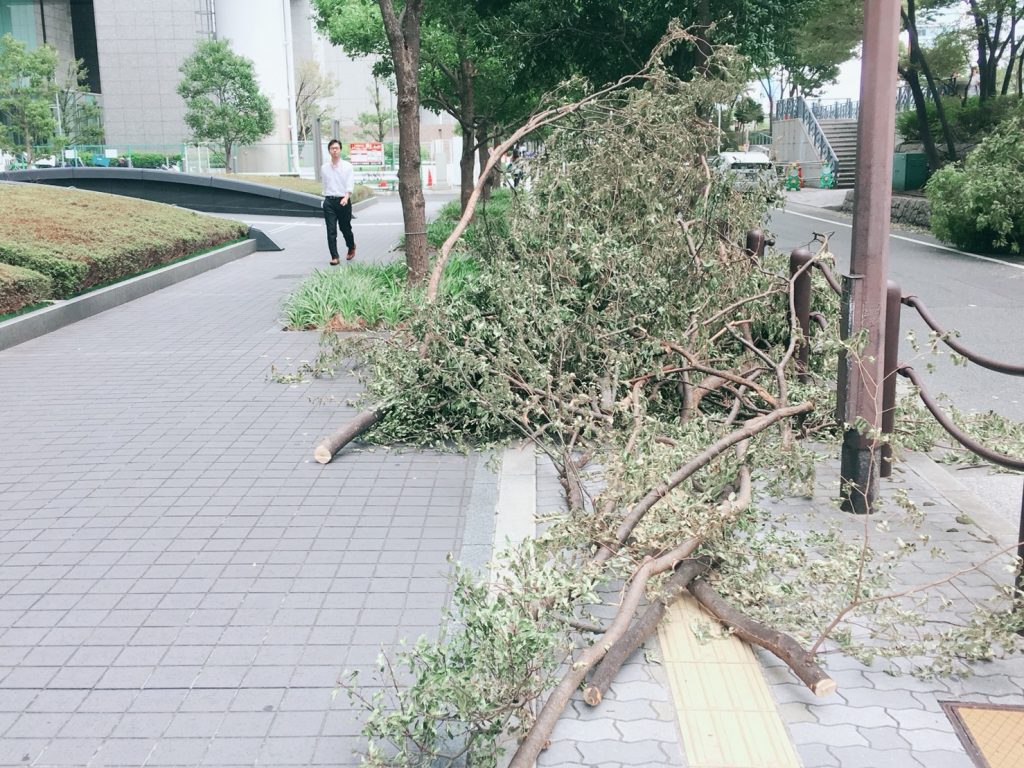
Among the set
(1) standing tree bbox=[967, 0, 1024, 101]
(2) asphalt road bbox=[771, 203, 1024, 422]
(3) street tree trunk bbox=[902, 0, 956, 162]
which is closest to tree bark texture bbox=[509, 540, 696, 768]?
(2) asphalt road bbox=[771, 203, 1024, 422]

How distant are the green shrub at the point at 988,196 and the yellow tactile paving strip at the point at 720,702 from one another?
49.9ft

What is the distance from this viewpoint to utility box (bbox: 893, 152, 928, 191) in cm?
3058

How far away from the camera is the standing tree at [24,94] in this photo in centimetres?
5178

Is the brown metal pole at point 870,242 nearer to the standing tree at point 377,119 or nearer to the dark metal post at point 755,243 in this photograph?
the dark metal post at point 755,243

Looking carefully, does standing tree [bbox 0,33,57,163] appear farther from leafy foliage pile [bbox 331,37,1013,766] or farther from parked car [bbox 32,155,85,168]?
leafy foliage pile [bbox 331,37,1013,766]

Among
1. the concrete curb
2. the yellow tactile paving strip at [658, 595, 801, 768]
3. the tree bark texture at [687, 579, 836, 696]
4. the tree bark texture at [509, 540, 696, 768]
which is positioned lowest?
the yellow tactile paving strip at [658, 595, 801, 768]

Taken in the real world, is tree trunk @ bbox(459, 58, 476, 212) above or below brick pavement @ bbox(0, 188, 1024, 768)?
above

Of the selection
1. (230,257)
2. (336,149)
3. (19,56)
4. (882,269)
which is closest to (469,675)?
(882,269)

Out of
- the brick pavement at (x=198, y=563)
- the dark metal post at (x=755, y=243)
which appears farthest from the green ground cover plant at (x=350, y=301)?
the dark metal post at (x=755, y=243)

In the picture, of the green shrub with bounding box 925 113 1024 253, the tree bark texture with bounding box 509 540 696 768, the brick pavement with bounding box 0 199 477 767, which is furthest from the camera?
the green shrub with bounding box 925 113 1024 253

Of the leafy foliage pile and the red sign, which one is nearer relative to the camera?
the leafy foliage pile

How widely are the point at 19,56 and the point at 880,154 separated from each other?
56350 millimetres

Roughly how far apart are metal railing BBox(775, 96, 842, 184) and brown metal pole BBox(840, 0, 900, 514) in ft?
128

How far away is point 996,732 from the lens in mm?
3457
